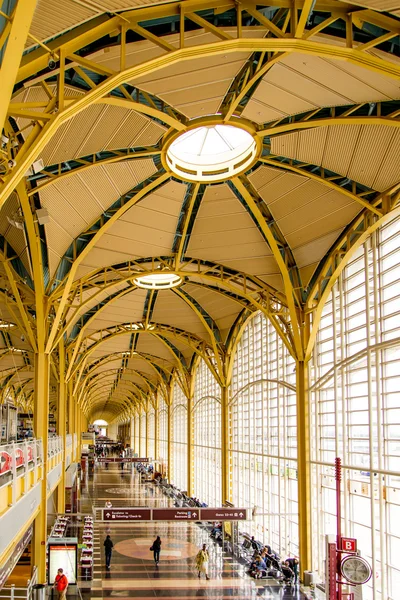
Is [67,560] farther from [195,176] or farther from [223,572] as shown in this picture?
[195,176]

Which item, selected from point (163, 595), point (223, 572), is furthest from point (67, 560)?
point (223, 572)

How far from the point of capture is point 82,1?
1208 cm

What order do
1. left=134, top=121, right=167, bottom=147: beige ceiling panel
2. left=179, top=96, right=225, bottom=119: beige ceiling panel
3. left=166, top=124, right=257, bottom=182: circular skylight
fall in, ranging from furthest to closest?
1. left=166, top=124, right=257, bottom=182: circular skylight
2. left=134, top=121, right=167, bottom=147: beige ceiling panel
3. left=179, top=96, right=225, bottom=119: beige ceiling panel

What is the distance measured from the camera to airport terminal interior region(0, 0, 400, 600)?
550 inches

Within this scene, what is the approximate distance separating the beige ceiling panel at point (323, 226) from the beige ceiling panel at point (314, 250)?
24cm

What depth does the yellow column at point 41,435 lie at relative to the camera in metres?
26.0

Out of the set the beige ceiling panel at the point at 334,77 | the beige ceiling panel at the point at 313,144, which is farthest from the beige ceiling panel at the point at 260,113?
the beige ceiling panel at the point at 334,77

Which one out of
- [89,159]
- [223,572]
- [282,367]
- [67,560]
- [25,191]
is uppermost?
[89,159]

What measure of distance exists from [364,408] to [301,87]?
14.5m

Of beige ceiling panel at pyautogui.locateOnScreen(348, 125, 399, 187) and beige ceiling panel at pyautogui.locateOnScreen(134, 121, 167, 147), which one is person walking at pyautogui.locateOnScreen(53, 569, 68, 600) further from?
beige ceiling panel at pyautogui.locateOnScreen(348, 125, 399, 187)

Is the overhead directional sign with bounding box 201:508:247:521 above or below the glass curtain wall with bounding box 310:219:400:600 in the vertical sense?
below

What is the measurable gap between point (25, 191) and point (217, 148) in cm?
885

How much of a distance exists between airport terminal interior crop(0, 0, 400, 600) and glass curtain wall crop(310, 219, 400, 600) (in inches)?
4.2

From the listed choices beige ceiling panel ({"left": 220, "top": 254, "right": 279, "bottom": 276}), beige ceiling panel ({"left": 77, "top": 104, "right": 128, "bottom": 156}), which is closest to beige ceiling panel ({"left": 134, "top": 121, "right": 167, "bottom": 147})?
beige ceiling panel ({"left": 77, "top": 104, "right": 128, "bottom": 156})
